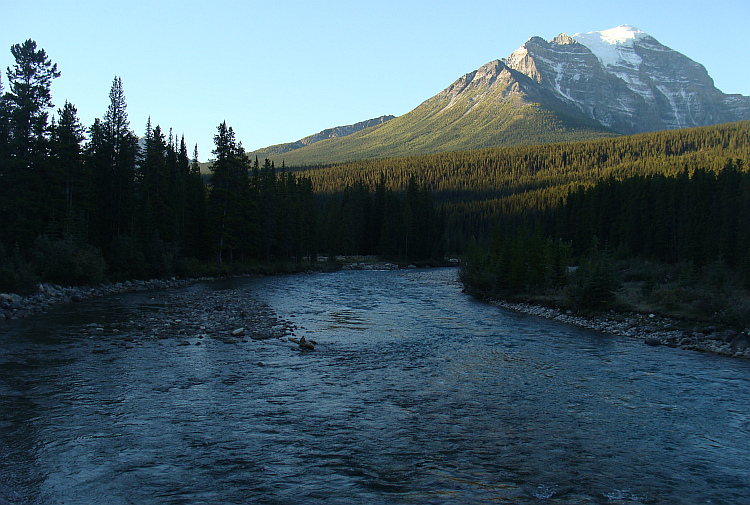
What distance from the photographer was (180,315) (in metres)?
25.6

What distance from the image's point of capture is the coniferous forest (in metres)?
33.2

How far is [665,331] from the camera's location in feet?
75.1

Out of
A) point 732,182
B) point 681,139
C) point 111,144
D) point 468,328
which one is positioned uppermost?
point 681,139

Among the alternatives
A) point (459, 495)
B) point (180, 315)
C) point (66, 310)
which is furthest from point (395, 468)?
point (66, 310)

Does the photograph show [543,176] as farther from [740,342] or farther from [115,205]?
[740,342]

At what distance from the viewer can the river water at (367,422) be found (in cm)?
823

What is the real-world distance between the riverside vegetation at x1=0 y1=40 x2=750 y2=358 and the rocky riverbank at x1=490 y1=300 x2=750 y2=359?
46 cm

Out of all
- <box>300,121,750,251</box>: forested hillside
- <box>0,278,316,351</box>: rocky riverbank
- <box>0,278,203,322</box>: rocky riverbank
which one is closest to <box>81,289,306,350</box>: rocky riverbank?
<box>0,278,316,351</box>: rocky riverbank

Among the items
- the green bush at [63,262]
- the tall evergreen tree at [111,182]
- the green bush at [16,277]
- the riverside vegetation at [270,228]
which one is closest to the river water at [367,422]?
the green bush at [16,277]

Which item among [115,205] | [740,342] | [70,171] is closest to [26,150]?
[70,171]

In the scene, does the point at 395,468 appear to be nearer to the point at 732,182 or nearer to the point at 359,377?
the point at 359,377

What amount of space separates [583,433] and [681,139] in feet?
714

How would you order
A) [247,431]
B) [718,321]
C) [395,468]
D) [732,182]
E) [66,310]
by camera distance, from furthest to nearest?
[732,182] < [66,310] < [718,321] < [247,431] < [395,468]

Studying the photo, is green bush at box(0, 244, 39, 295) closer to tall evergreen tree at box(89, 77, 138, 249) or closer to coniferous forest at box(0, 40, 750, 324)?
coniferous forest at box(0, 40, 750, 324)
